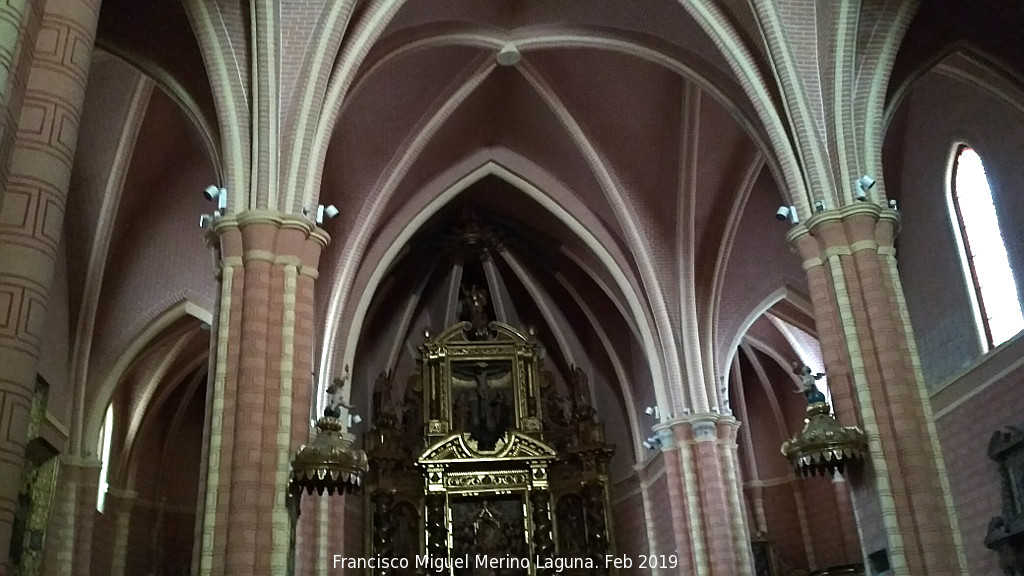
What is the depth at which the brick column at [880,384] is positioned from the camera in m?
9.13

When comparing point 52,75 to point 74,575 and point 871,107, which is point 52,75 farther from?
point 74,575

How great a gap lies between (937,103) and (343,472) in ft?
36.0

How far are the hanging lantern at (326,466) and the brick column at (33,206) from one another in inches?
176

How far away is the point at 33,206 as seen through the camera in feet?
15.1

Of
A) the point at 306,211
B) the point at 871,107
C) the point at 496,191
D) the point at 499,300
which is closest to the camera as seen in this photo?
the point at 306,211

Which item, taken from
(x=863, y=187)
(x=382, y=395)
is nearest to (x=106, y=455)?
(x=382, y=395)

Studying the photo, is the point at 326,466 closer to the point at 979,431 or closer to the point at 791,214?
the point at 791,214

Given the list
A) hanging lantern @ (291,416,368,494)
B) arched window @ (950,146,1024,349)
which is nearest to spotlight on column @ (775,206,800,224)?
arched window @ (950,146,1024,349)

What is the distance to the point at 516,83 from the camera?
52.4ft

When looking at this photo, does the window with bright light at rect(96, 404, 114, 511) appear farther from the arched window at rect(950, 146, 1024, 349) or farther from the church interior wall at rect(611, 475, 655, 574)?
the arched window at rect(950, 146, 1024, 349)

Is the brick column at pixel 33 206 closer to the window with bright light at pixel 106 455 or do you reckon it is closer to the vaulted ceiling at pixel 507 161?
the vaulted ceiling at pixel 507 161

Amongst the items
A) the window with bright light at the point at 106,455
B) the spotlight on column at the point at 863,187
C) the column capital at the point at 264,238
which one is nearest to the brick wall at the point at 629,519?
the spotlight on column at the point at 863,187

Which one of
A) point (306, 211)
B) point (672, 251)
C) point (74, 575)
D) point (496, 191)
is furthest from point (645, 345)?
point (74, 575)

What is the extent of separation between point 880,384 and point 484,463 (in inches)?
404
